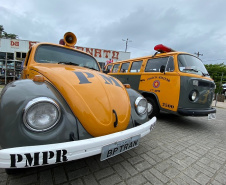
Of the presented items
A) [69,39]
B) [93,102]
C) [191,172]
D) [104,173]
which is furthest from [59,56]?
[191,172]

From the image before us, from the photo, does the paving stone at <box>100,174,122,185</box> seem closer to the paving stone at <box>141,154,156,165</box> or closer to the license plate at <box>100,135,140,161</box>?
the license plate at <box>100,135,140,161</box>

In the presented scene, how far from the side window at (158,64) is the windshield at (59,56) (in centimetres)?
213

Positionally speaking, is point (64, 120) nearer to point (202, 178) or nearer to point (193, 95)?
point (202, 178)

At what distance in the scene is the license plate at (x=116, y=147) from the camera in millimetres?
1342

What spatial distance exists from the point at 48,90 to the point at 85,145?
0.73 m

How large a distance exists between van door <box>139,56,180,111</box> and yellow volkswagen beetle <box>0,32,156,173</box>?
1.79m

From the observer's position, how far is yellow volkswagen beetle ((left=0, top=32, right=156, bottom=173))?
3.53ft

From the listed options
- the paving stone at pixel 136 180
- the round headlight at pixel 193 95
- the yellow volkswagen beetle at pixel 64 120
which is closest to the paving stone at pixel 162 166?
the paving stone at pixel 136 180

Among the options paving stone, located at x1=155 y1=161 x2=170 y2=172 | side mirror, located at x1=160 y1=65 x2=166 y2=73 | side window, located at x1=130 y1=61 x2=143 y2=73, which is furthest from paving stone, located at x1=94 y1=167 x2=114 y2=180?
side window, located at x1=130 y1=61 x2=143 y2=73

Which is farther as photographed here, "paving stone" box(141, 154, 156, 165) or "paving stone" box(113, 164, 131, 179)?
"paving stone" box(141, 154, 156, 165)

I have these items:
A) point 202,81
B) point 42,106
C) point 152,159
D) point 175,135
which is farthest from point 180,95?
point 42,106

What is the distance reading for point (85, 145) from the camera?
1188mm

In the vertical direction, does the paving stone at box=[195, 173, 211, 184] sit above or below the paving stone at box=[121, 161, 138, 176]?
below

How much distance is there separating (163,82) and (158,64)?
2.33 feet
